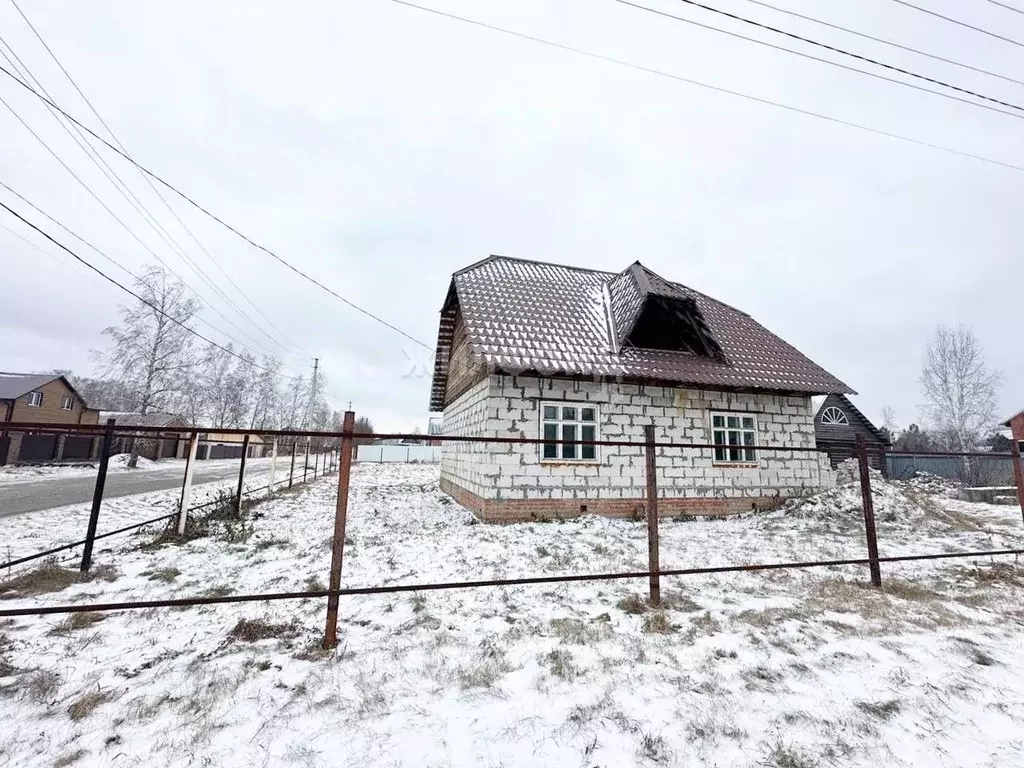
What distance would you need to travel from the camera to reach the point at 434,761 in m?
2.13

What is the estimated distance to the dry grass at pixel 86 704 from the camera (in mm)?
2453

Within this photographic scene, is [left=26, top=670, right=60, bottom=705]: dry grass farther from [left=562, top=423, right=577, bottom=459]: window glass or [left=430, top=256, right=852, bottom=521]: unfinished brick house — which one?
[left=562, top=423, right=577, bottom=459]: window glass

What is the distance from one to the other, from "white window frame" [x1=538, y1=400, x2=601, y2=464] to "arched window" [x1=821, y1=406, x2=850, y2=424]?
19428mm

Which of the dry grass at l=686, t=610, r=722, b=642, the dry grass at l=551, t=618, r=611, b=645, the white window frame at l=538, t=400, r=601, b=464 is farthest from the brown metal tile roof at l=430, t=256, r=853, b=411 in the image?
the dry grass at l=686, t=610, r=722, b=642

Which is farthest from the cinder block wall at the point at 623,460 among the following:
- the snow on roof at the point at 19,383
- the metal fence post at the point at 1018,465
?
the snow on roof at the point at 19,383

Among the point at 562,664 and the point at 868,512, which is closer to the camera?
the point at 562,664

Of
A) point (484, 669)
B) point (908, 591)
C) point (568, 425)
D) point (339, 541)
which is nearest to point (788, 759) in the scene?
point (484, 669)

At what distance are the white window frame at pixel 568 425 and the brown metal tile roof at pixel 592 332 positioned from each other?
712mm

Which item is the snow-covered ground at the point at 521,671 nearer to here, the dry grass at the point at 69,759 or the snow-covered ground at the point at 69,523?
the dry grass at the point at 69,759

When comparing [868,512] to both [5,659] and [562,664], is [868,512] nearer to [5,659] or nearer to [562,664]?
[562,664]

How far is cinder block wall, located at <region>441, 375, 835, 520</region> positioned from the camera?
29.1ft

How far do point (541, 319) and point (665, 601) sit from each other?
7.32m

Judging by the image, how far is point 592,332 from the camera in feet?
35.1

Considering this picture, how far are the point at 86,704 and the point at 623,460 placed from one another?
8524 millimetres
